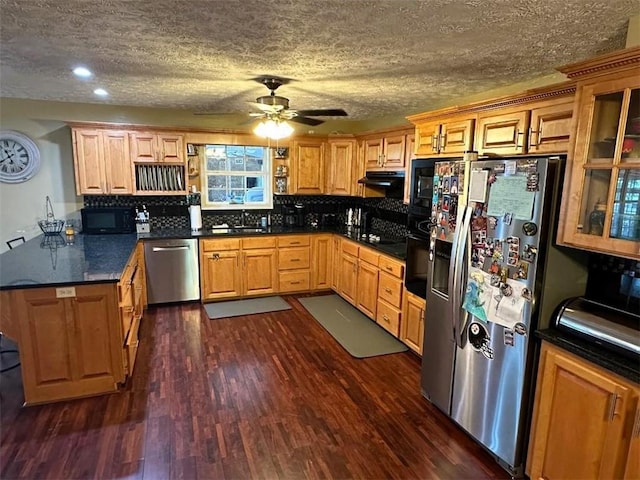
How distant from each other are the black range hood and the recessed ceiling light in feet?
9.69

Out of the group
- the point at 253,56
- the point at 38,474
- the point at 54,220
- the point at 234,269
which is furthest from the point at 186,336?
the point at 253,56

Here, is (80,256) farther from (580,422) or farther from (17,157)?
(580,422)

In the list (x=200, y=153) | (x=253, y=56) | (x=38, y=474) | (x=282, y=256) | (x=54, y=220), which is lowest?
(x=38, y=474)

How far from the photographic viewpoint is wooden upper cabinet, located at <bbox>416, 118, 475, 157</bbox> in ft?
9.59

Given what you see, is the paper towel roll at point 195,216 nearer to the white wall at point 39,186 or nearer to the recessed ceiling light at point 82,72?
the white wall at point 39,186

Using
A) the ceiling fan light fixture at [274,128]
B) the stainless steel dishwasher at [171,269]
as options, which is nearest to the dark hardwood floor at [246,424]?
the stainless steel dishwasher at [171,269]

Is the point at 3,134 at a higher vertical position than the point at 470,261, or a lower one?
higher

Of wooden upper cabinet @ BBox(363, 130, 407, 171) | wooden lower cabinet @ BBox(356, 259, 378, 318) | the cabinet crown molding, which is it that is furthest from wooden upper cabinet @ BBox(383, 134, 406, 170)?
the cabinet crown molding

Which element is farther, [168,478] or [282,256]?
[282,256]

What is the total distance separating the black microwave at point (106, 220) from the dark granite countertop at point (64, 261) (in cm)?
24

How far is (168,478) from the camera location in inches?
83.2

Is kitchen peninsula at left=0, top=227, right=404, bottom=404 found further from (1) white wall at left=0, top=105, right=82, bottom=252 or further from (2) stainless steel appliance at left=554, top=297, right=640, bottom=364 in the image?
(2) stainless steel appliance at left=554, top=297, right=640, bottom=364

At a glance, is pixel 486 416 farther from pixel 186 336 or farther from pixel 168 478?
pixel 186 336

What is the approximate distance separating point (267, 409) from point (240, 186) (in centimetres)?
347
